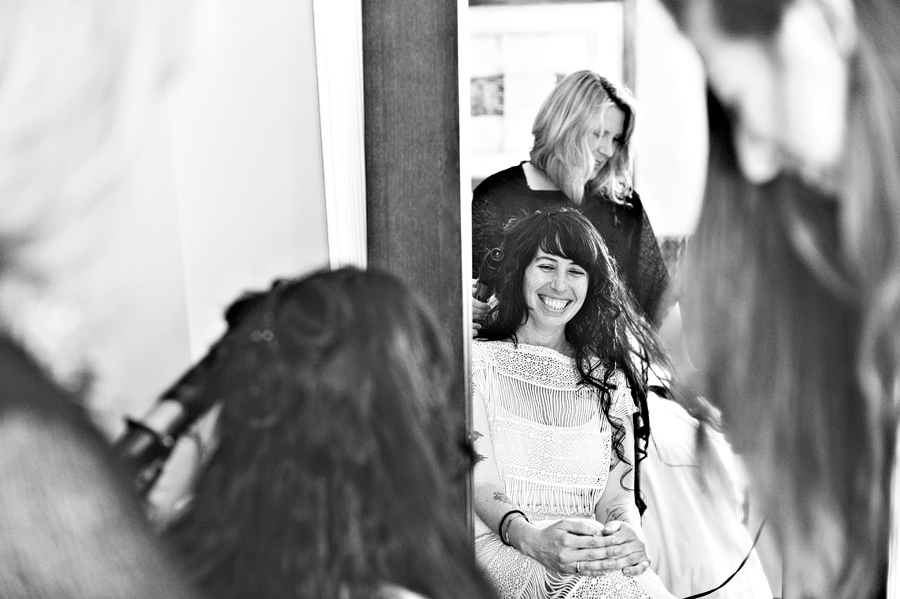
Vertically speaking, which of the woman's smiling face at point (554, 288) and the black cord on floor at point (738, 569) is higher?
the woman's smiling face at point (554, 288)

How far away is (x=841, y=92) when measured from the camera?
4.14 feet

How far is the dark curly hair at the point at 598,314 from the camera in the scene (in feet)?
4.52

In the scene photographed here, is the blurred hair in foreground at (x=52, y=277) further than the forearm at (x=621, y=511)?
No

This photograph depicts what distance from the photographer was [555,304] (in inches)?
55.3

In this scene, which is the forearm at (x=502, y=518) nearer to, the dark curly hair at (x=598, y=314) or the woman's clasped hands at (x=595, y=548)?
the woman's clasped hands at (x=595, y=548)

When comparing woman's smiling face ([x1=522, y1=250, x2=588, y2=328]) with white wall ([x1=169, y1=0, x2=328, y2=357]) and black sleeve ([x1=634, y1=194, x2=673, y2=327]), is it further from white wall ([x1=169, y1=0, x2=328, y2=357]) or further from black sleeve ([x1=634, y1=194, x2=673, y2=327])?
white wall ([x1=169, y1=0, x2=328, y2=357])

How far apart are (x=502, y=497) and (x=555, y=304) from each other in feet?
1.21

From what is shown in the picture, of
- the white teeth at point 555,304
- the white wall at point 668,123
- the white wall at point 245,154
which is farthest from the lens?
the white teeth at point 555,304

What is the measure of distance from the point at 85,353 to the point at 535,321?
0.75 metres

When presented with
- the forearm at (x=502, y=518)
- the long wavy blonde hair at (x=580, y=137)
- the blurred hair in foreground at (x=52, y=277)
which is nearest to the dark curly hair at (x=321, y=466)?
the blurred hair in foreground at (x=52, y=277)

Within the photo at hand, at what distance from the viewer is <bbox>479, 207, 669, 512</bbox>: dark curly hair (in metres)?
1.38

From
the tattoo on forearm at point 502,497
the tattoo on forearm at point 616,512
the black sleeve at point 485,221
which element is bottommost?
the tattoo on forearm at point 616,512

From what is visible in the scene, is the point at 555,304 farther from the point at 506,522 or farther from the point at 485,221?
the point at 506,522

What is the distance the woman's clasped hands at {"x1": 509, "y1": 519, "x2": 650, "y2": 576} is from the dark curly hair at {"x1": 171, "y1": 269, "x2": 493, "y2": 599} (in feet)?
1.26
